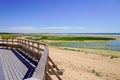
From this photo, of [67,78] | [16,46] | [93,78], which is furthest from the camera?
[16,46]

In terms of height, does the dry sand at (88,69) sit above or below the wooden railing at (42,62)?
below

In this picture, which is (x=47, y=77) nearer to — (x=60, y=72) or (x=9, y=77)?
(x=9, y=77)

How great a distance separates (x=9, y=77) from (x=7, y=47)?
1136 centimetres

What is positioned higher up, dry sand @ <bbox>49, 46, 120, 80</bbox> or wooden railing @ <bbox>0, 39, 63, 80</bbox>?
wooden railing @ <bbox>0, 39, 63, 80</bbox>

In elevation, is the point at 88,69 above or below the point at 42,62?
below

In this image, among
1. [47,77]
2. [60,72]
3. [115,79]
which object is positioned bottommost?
[115,79]

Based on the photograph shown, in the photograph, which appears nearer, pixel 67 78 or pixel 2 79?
pixel 2 79

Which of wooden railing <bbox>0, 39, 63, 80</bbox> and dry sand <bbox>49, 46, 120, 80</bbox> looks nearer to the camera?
wooden railing <bbox>0, 39, 63, 80</bbox>

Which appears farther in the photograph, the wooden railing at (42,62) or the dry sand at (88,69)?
the dry sand at (88,69)

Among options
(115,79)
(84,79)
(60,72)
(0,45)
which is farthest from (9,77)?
(0,45)

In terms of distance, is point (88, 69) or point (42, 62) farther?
point (88, 69)

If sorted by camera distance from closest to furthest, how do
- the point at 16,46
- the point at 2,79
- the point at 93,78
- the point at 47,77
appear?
the point at 47,77
the point at 2,79
the point at 93,78
the point at 16,46

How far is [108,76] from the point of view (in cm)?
1077

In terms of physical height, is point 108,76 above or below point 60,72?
below
